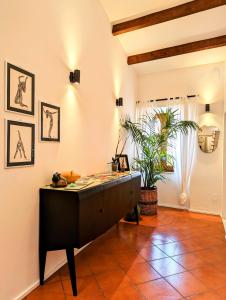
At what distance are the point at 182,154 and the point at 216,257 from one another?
242 centimetres

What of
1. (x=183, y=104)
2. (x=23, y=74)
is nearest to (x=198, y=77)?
(x=183, y=104)

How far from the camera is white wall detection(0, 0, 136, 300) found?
1.80 meters

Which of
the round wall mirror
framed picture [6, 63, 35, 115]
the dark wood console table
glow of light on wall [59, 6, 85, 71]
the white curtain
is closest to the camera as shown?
framed picture [6, 63, 35, 115]

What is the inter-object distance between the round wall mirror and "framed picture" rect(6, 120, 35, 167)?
12.1ft

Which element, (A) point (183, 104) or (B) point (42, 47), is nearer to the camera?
(B) point (42, 47)

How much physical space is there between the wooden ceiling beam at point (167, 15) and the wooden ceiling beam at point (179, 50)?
91 cm

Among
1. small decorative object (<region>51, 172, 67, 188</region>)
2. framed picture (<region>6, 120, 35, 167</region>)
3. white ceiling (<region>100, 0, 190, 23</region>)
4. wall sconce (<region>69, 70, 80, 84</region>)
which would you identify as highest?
white ceiling (<region>100, 0, 190, 23</region>)

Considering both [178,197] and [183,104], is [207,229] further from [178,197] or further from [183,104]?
[183,104]

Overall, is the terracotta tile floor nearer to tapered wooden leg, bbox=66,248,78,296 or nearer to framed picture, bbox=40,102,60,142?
tapered wooden leg, bbox=66,248,78,296

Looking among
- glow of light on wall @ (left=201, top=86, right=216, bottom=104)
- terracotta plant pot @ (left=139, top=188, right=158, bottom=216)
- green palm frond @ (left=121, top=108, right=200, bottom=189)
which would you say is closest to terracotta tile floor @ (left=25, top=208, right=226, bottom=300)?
terracotta plant pot @ (left=139, top=188, right=158, bottom=216)

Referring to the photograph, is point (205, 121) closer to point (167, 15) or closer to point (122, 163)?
point (122, 163)

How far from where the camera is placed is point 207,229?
371 cm

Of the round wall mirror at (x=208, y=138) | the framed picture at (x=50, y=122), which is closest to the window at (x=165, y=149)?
the round wall mirror at (x=208, y=138)

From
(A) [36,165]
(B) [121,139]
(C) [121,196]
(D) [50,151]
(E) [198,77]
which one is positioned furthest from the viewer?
(E) [198,77]
